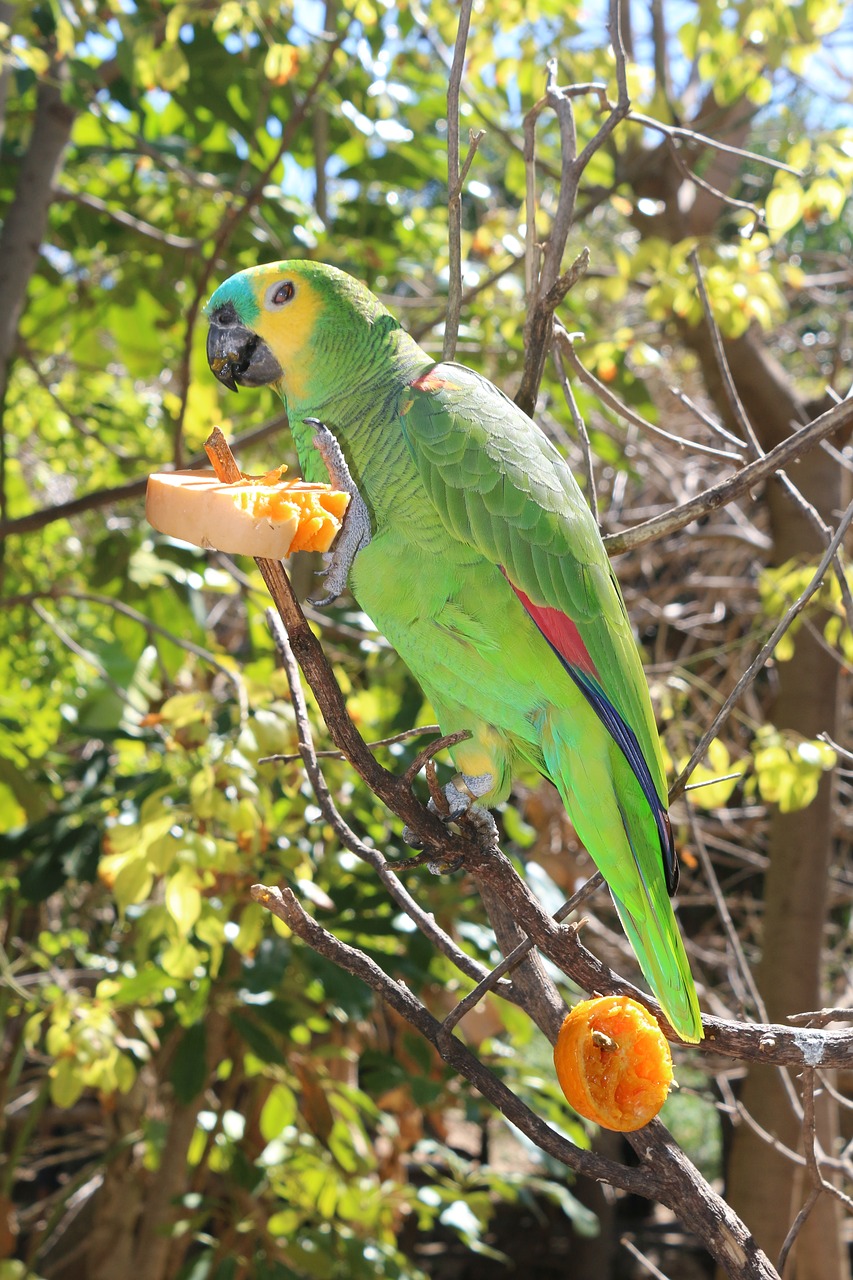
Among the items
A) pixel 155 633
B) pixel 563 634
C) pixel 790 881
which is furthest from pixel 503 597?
pixel 790 881

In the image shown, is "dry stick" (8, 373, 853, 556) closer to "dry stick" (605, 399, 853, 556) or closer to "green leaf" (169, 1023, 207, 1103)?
"dry stick" (605, 399, 853, 556)

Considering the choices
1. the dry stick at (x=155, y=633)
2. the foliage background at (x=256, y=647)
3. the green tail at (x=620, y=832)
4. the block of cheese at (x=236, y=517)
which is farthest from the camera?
the foliage background at (x=256, y=647)

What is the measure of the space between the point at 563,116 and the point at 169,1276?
8.30 ft

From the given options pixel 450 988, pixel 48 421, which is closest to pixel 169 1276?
pixel 450 988

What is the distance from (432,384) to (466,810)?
1.48 feet

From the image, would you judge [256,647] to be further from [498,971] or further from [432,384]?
[498,971]

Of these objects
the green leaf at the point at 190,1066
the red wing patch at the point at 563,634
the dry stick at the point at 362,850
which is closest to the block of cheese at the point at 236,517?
the dry stick at the point at 362,850

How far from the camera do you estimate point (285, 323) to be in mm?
1134

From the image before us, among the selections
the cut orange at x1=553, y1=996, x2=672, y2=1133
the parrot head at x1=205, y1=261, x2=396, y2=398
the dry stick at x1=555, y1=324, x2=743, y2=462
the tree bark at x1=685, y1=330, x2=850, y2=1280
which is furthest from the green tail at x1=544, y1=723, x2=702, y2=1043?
the tree bark at x1=685, y1=330, x2=850, y2=1280

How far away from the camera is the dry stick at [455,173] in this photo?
1.04 m

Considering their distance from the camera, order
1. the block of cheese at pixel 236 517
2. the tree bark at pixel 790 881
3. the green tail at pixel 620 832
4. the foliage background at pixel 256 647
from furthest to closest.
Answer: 1. the tree bark at pixel 790 881
2. the foliage background at pixel 256 647
3. the green tail at pixel 620 832
4. the block of cheese at pixel 236 517

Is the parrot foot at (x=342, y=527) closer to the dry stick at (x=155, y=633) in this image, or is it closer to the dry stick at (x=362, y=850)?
the dry stick at (x=362, y=850)

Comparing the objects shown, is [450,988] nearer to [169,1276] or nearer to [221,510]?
[169,1276]

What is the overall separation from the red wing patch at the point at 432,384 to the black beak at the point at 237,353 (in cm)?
17
